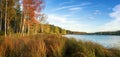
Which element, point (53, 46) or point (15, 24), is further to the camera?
point (15, 24)

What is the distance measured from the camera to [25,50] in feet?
18.8

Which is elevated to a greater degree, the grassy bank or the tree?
the tree

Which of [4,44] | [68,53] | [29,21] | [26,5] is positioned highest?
[26,5]

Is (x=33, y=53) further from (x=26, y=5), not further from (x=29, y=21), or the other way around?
(x=29, y=21)

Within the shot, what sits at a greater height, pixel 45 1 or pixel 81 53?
pixel 45 1

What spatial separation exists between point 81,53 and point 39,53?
136cm

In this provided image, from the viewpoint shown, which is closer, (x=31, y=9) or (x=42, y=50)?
(x=42, y=50)

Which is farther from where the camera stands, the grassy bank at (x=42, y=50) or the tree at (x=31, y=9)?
the tree at (x=31, y=9)

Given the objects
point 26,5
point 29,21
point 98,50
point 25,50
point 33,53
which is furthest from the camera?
point 29,21

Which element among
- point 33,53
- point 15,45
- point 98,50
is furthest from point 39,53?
point 98,50

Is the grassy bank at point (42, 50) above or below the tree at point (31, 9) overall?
below

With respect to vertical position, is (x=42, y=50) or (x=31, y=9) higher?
(x=31, y=9)

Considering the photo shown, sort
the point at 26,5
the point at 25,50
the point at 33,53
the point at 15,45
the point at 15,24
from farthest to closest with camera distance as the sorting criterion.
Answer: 1. the point at 15,24
2. the point at 26,5
3. the point at 15,45
4. the point at 25,50
5. the point at 33,53

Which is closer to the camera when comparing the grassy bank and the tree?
the grassy bank
